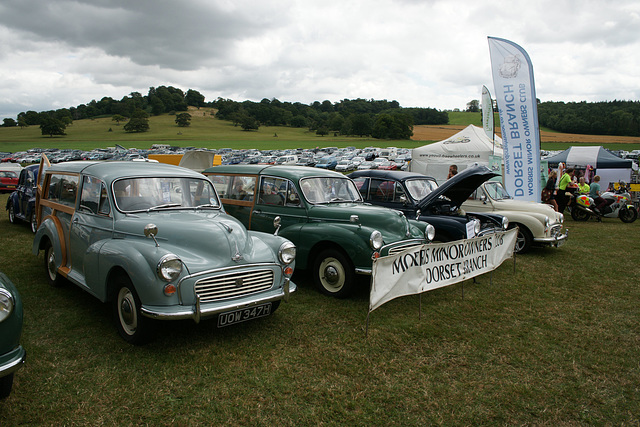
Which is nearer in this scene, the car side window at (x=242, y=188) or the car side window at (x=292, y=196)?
the car side window at (x=292, y=196)

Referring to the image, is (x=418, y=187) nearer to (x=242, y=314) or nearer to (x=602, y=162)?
(x=242, y=314)

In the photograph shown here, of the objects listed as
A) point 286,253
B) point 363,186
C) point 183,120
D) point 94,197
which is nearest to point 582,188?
point 363,186

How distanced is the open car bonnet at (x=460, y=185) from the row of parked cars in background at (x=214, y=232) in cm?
3

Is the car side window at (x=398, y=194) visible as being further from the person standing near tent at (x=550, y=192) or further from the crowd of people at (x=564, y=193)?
the person standing near tent at (x=550, y=192)

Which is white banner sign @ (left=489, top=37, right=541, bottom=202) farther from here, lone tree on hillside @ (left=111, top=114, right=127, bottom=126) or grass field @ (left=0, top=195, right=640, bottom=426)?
lone tree on hillside @ (left=111, top=114, right=127, bottom=126)

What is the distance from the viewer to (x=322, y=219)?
21.3 ft

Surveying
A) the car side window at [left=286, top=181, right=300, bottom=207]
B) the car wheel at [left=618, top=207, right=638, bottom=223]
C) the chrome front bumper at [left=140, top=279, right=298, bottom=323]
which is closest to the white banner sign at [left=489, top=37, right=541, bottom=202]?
the car wheel at [left=618, top=207, right=638, bottom=223]

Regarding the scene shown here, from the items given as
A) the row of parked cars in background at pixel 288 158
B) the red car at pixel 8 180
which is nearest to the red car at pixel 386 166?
the row of parked cars in background at pixel 288 158

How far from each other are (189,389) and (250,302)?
101cm

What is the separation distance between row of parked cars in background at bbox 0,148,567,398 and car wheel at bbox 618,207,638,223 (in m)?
9.74

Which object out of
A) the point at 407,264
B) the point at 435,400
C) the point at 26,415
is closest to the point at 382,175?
the point at 407,264

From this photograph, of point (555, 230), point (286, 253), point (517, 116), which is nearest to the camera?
point (286, 253)

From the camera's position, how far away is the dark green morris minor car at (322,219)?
5875 mm

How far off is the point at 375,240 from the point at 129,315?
324cm
